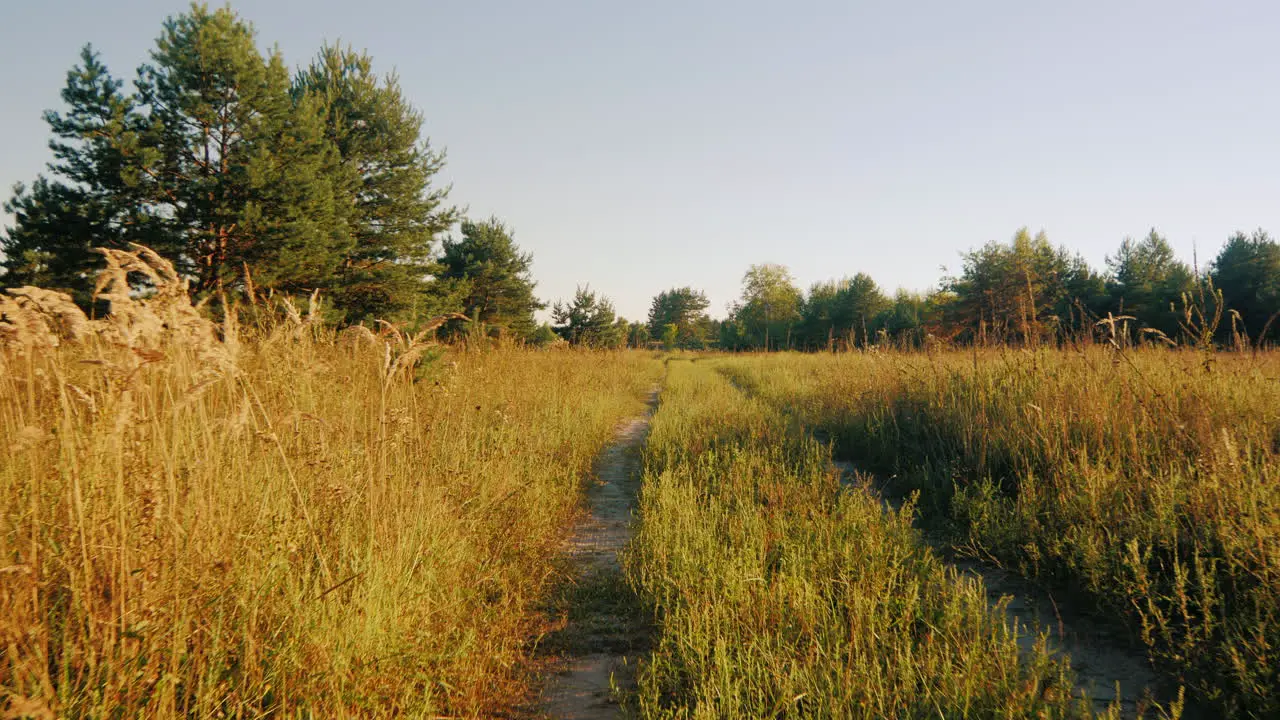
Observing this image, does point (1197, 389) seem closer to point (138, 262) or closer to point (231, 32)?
point (138, 262)

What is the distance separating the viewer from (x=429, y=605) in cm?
286

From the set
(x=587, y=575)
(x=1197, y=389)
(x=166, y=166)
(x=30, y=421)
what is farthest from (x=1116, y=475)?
(x=166, y=166)

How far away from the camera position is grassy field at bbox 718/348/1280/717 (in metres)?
2.59

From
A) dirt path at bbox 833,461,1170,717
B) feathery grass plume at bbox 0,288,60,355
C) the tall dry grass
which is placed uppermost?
feathery grass plume at bbox 0,288,60,355

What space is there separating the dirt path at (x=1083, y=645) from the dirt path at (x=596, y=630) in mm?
1873

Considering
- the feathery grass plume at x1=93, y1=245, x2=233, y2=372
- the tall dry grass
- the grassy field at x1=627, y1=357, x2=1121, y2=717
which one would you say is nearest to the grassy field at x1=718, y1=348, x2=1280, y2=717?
the grassy field at x1=627, y1=357, x2=1121, y2=717

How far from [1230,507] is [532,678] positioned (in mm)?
4016

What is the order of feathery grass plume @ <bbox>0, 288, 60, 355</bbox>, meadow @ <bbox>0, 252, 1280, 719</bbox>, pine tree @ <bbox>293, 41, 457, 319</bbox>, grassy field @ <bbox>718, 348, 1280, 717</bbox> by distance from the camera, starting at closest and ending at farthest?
feathery grass plume @ <bbox>0, 288, 60, 355</bbox> < meadow @ <bbox>0, 252, 1280, 719</bbox> < grassy field @ <bbox>718, 348, 1280, 717</bbox> < pine tree @ <bbox>293, 41, 457, 319</bbox>

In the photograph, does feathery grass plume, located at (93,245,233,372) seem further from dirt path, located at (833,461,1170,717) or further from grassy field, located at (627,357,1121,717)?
dirt path, located at (833,461,1170,717)

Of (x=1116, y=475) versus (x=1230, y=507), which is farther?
(x=1116, y=475)

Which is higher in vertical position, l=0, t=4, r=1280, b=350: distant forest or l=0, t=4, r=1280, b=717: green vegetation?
l=0, t=4, r=1280, b=350: distant forest

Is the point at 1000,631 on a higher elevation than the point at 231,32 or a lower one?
lower

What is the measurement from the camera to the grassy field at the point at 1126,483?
259 cm

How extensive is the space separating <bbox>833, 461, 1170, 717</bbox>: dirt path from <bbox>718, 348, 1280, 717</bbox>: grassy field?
11cm
